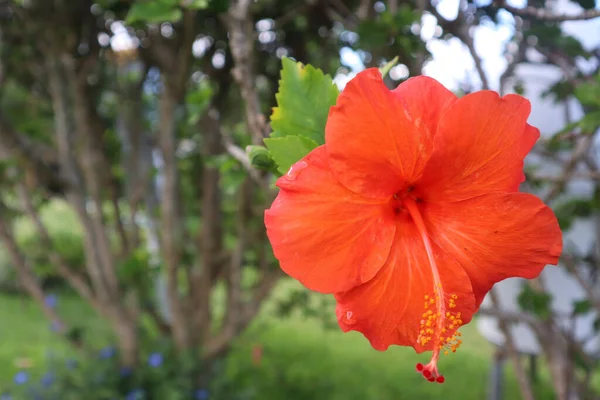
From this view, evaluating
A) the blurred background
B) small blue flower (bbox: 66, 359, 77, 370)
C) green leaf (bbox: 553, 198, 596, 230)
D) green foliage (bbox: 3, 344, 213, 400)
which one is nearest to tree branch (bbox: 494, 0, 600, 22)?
the blurred background

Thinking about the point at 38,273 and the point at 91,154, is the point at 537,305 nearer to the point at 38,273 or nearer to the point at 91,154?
the point at 91,154

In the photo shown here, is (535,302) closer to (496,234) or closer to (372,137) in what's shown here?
(496,234)

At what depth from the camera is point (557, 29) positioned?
1290 millimetres

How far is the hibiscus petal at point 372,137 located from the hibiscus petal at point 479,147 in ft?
0.07

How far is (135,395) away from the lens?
2.30m

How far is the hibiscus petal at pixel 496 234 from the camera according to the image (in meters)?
0.54

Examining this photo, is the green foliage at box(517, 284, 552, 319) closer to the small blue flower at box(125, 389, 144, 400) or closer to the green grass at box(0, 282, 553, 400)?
the green grass at box(0, 282, 553, 400)

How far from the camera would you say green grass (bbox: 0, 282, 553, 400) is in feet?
10.9

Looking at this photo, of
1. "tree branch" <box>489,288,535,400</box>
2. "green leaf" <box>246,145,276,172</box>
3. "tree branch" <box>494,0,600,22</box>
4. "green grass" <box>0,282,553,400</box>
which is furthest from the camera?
"green grass" <box>0,282,553,400</box>

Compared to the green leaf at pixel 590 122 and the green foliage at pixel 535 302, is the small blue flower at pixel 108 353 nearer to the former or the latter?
the green foliage at pixel 535 302

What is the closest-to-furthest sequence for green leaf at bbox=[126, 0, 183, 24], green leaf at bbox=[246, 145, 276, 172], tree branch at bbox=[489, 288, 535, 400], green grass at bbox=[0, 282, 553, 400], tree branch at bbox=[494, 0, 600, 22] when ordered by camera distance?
green leaf at bbox=[246, 145, 276, 172]
green leaf at bbox=[126, 0, 183, 24]
tree branch at bbox=[494, 0, 600, 22]
tree branch at bbox=[489, 288, 535, 400]
green grass at bbox=[0, 282, 553, 400]

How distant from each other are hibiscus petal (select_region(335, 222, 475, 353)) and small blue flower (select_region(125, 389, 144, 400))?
2.01 metres

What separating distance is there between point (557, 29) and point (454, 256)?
970 millimetres

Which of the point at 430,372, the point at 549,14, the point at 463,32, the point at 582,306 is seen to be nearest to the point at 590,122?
the point at 549,14
